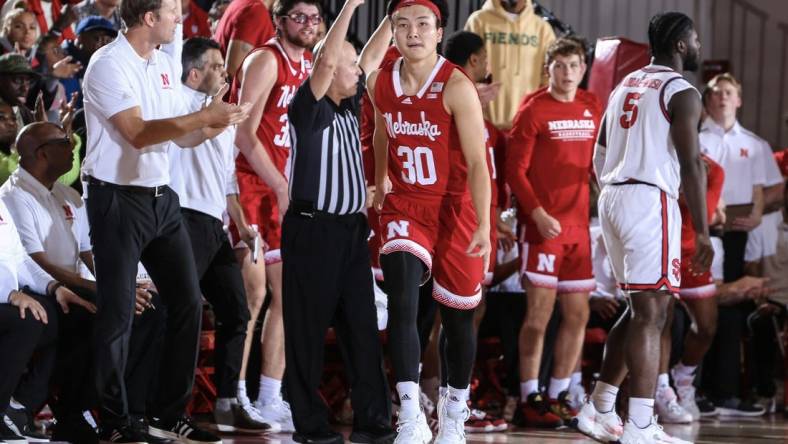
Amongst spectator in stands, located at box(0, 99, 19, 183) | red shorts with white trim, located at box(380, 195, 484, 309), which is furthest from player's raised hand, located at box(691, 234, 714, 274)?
spectator in stands, located at box(0, 99, 19, 183)

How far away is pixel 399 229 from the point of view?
225 inches

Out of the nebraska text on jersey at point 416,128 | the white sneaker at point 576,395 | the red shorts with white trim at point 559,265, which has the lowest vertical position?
the white sneaker at point 576,395

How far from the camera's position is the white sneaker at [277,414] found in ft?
22.6

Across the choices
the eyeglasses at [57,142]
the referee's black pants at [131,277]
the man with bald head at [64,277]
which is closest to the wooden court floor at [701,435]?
the man with bald head at [64,277]

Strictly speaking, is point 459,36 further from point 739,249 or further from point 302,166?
point 739,249

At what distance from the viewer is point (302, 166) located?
19.1 ft

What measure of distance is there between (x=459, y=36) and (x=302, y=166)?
2.02m

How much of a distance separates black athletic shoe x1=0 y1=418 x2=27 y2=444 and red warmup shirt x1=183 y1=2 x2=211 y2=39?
4.02 m

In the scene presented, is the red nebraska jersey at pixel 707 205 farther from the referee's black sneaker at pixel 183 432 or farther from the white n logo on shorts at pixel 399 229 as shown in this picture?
the referee's black sneaker at pixel 183 432

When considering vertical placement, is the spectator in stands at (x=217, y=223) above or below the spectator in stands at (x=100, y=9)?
below

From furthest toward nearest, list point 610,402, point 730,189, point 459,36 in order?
1. point 730,189
2. point 459,36
3. point 610,402

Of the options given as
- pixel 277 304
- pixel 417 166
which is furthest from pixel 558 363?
pixel 417 166

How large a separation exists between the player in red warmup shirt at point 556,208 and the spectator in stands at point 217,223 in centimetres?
174

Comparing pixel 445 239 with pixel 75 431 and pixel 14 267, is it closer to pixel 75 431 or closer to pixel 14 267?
pixel 75 431
